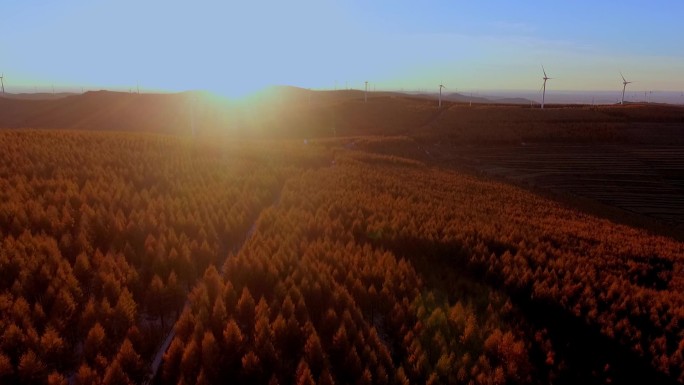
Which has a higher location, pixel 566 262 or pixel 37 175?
pixel 37 175

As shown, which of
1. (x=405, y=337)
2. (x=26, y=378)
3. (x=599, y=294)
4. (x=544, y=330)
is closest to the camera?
(x=26, y=378)

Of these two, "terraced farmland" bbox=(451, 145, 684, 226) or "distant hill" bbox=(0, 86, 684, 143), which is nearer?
"terraced farmland" bbox=(451, 145, 684, 226)

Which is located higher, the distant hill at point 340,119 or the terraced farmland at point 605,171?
the distant hill at point 340,119

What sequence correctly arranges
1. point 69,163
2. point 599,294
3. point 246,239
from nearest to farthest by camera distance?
point 599,294 < point 246,239 < point 69,163

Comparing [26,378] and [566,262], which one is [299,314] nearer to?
[26,378]

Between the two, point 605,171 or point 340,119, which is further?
point 340,119

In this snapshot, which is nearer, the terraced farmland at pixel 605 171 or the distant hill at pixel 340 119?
the terraced farmland at pixel 605 171

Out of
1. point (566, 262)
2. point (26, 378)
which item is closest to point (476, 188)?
point (566, 262)

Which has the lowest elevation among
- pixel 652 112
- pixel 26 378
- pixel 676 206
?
pixel 676 206

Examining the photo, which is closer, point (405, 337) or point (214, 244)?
point (405, 337)

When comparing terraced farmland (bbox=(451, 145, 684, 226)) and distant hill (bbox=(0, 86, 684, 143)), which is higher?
distant hill (bbox=(0, 86, 684, 143))

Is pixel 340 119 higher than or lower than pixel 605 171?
higher
